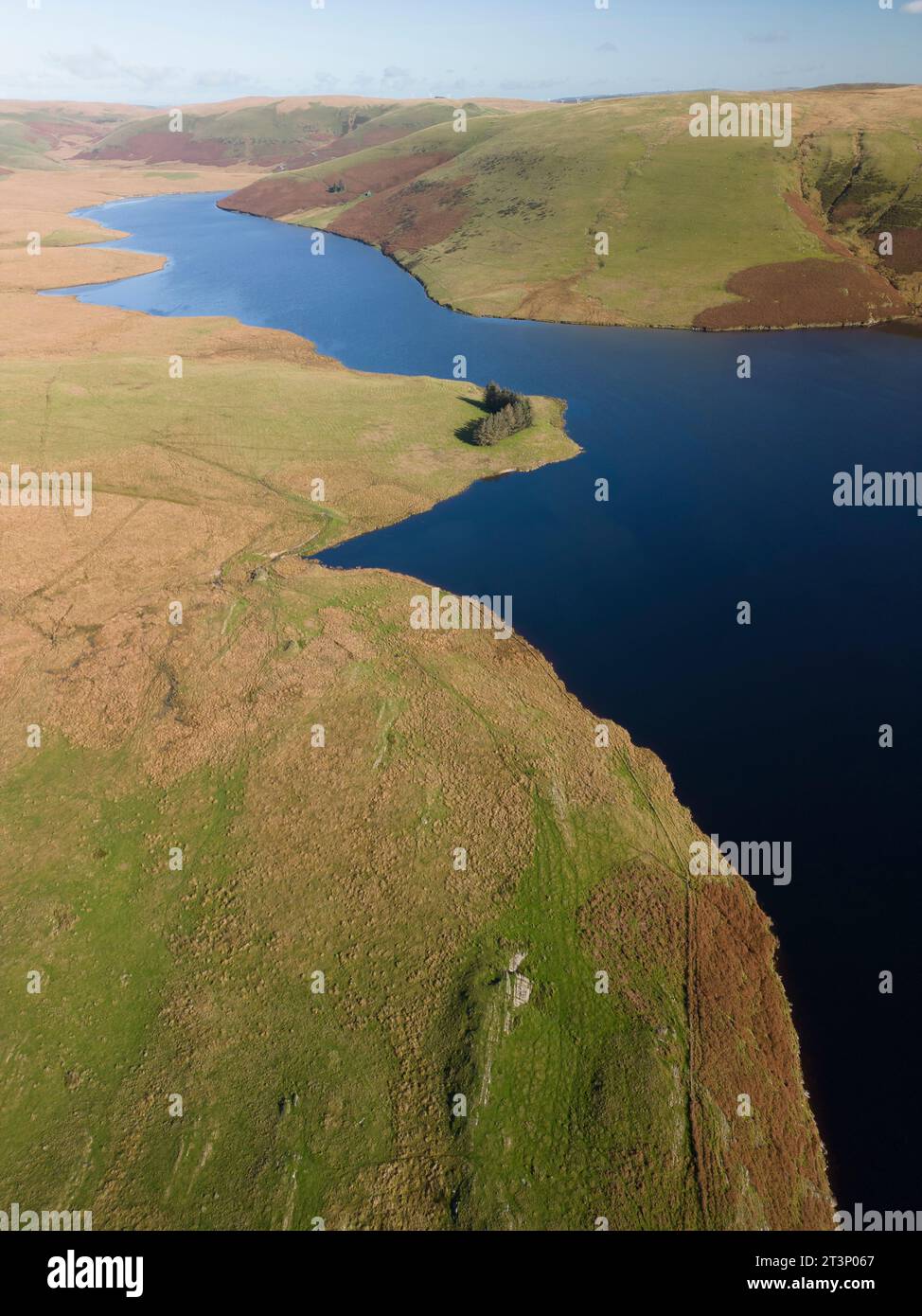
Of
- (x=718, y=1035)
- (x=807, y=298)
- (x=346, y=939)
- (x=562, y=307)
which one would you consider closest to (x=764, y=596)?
(x=718, y=1035)

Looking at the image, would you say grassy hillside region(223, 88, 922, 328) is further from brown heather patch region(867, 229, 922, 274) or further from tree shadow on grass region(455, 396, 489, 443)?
tree shadow on grass region(455, 396, 489, 443)

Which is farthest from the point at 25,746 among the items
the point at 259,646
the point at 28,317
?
the point at 28,317

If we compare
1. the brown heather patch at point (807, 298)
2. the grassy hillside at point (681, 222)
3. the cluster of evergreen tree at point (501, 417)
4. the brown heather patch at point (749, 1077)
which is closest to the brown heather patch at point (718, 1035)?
the brown heather patch at point (749, 1077)

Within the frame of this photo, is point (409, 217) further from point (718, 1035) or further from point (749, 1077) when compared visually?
point (749, 1077)

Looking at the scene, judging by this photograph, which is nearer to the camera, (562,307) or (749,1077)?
(749,1077)

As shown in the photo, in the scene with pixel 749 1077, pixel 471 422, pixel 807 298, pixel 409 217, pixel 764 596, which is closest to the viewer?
pixel 749 1077

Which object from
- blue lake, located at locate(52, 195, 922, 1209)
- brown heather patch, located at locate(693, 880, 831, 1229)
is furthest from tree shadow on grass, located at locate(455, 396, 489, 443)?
brown heather patch, located at locate(693, 880, 831, 1229)
